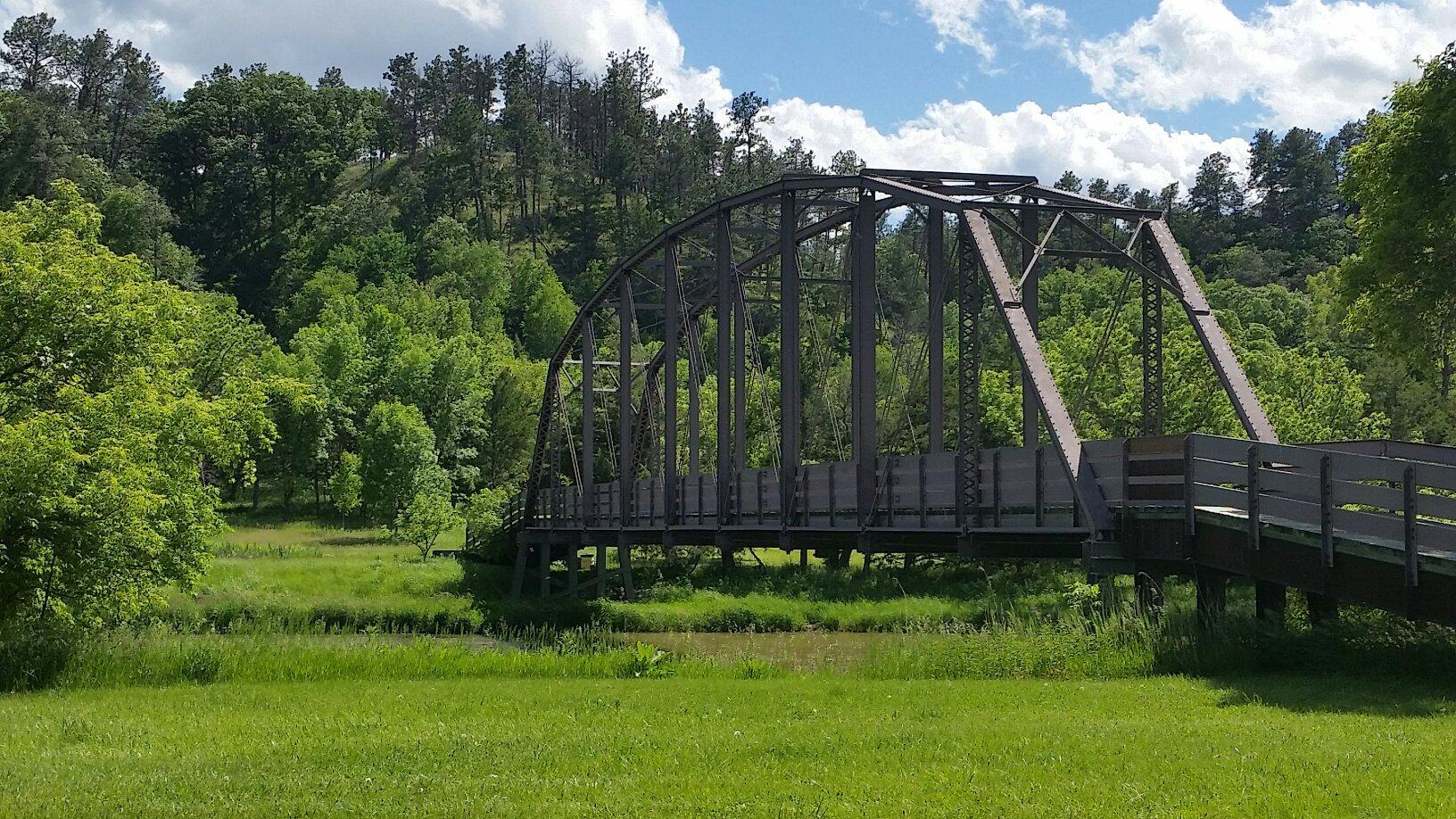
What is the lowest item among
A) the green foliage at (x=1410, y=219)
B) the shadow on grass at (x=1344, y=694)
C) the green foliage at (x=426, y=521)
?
the green foliage at (x=426, y=521)

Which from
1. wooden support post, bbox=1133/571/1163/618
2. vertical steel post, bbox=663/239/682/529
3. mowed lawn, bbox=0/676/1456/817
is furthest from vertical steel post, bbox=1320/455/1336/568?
vertical steel post, bbox=663/239/682/529

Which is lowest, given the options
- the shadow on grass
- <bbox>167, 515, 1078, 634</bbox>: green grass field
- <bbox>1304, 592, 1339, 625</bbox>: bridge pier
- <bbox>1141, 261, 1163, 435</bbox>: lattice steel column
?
<bbox>167, 515, 1078, 634</bbox>: green grass field

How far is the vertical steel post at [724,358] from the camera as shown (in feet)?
98.0

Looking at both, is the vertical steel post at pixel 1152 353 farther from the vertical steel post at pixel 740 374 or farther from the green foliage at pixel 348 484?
the green foliage at pixel 348 484

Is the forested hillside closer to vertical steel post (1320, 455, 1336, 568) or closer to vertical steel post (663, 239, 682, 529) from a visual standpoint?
vertical steel post (663, 239, 682, 529)

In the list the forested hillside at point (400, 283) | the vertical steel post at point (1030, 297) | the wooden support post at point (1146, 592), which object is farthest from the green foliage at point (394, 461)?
the wooden support post at point (1146, 592)

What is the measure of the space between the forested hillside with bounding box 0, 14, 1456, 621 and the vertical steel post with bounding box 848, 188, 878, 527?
21.5ft

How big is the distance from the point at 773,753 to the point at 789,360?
17.5 meters

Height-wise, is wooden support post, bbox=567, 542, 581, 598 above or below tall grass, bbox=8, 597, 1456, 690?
below

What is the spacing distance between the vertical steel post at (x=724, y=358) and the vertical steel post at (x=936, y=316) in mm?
5580

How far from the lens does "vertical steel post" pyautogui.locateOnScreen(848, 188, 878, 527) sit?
23734 mm

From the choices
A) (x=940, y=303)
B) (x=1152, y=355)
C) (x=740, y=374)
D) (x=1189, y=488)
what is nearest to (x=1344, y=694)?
(x=1189, y=488)

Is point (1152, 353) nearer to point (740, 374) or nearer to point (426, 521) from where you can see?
point (740, 374)

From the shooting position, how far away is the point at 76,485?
19.6 meters
